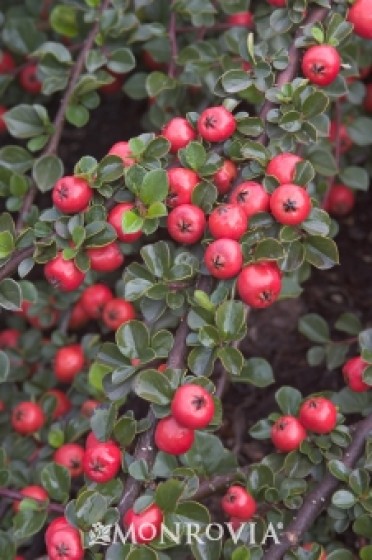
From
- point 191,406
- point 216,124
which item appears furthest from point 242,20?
point 191,406

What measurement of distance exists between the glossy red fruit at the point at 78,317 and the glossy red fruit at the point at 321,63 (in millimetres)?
1014

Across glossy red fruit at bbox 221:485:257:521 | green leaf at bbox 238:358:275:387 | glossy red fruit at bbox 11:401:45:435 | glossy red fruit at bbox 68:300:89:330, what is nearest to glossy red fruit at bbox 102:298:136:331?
glossy red fruit at bbox 68:300:89:330

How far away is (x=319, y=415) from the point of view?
1.71m

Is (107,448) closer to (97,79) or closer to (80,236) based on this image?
(80,236)

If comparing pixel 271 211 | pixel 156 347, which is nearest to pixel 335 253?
pixel 271 211

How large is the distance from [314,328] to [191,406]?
0.95 m

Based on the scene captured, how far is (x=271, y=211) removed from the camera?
64.4 inches

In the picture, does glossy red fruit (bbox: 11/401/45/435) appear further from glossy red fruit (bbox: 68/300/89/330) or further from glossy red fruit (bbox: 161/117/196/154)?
glossy red fruit (bbox: 161/117/196/154)

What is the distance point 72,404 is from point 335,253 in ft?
3.05

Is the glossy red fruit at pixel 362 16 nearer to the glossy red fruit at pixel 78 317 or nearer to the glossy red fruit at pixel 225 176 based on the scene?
the glossy red fruit at pixel 225 176

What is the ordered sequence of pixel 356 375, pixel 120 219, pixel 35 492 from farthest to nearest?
pixel 35 492 → pixel 356 375 → pixel 120 219

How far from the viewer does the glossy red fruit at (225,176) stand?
5.60ft

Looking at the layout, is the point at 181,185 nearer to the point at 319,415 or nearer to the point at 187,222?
the point at 187,222

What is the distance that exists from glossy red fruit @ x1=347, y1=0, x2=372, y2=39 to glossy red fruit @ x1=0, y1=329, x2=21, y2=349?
1.28m
